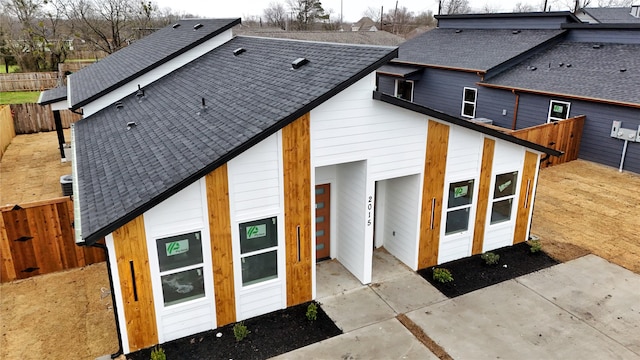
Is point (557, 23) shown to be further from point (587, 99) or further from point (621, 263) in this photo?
point (621, 263)

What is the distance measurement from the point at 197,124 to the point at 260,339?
14.1ft

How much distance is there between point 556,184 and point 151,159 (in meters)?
14.1

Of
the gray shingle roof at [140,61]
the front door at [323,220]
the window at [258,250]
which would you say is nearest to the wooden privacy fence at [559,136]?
the front door at [323,220]

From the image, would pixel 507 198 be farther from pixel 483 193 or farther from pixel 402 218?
pixel 402 218

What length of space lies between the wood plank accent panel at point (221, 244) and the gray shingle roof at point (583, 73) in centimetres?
1571

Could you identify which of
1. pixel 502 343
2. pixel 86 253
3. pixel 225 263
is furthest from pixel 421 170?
pixel 86 253

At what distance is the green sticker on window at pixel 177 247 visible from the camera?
7.12m

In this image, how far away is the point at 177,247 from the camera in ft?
23.6

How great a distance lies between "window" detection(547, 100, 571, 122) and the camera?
18172 mm

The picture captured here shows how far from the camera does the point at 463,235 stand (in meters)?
10.2

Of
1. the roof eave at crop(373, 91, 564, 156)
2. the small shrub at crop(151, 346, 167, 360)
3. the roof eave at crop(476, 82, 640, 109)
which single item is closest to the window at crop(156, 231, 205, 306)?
the small shrub at crop(151, 346, 167, 360)

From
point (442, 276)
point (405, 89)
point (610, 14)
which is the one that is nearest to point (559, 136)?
point (442, 276)

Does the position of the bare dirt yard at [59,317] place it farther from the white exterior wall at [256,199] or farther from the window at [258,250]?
the window at [258,250]

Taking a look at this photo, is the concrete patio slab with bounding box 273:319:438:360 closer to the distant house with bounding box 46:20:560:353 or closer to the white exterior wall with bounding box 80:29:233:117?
the distant house with bounding box 46:20:560:353
